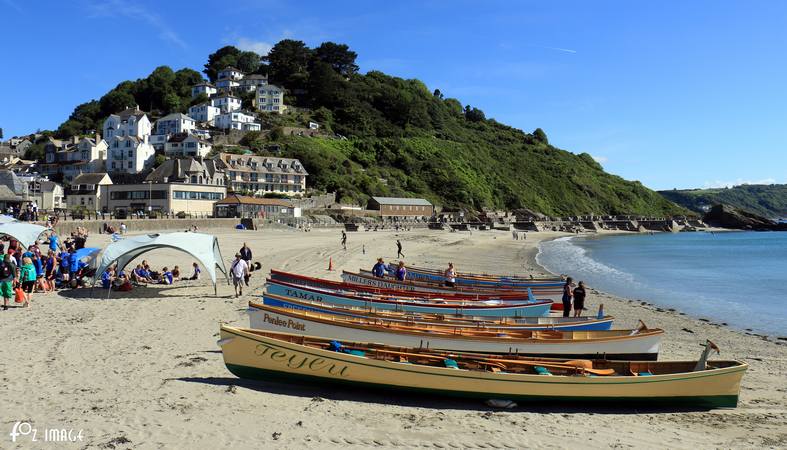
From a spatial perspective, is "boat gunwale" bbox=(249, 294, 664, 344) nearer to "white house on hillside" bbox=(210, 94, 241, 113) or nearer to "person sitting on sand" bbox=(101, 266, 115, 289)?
"person sitting on sand" bbox=(101, 266, 115, 289)

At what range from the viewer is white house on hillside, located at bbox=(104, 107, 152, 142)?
91.3 meters

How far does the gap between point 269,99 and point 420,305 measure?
112520 mm

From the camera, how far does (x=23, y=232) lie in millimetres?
22656

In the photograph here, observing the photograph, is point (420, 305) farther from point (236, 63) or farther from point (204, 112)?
point (236, 63)

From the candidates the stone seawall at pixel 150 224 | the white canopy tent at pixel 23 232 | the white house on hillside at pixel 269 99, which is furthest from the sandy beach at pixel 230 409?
the white house on hillside at pixel 269 99

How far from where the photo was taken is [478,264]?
3778cm

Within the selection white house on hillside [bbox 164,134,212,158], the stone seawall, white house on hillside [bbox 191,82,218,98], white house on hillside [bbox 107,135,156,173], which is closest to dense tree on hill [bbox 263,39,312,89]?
white house on hillside [bbox 191,82,218,98]

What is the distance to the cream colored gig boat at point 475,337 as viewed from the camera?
11531 mm

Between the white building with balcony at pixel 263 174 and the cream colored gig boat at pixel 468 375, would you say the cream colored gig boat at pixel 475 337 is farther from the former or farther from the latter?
the white building with balcony at pixel 263 174

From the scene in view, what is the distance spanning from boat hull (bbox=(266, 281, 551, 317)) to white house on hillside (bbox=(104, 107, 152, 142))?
8590 cm

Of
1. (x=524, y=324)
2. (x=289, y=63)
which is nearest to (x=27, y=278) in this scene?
(x=524, y=324)

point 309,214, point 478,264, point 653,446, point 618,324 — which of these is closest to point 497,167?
point 309,214

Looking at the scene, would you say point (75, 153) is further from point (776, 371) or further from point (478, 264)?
point (776, 371)

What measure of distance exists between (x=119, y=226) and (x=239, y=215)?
69.9 ft
